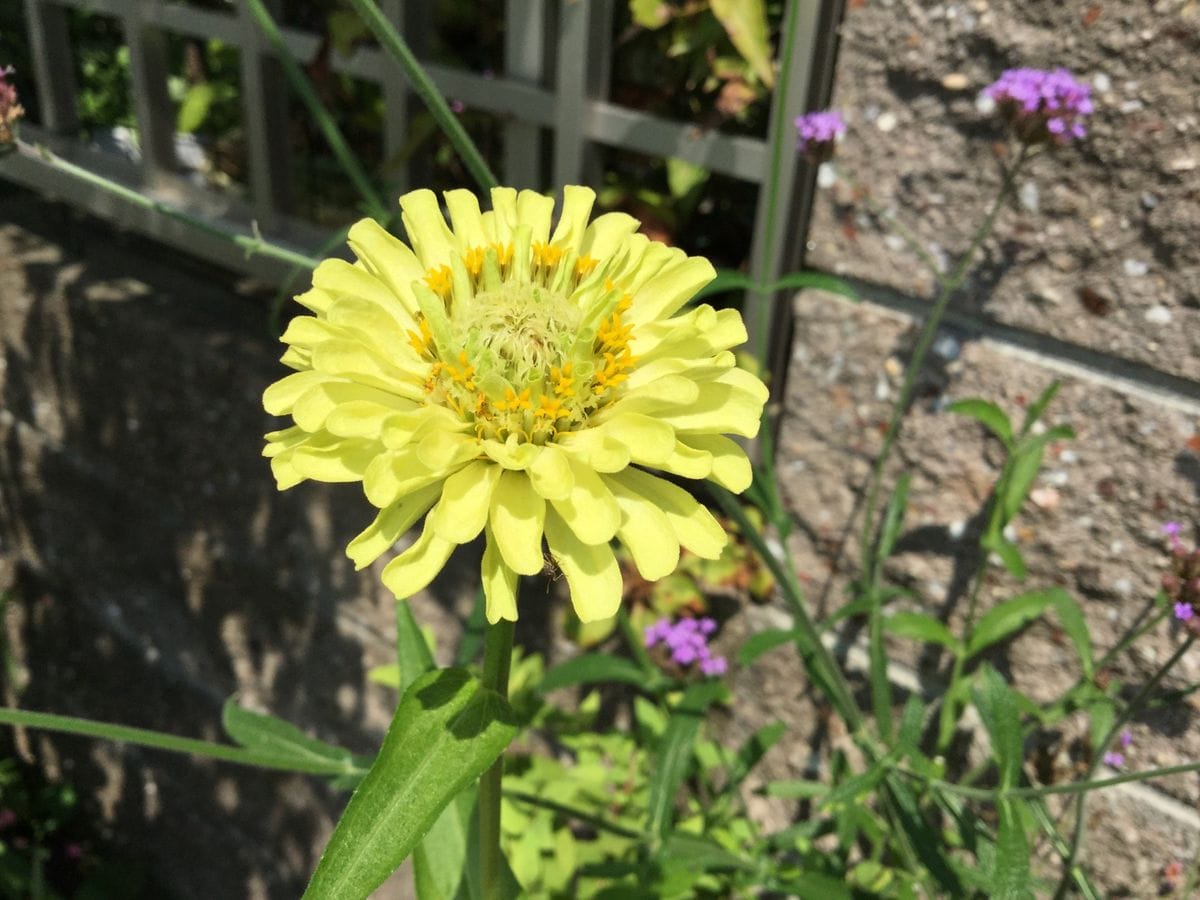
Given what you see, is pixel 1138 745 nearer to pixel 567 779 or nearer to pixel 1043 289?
pixel 1043 289

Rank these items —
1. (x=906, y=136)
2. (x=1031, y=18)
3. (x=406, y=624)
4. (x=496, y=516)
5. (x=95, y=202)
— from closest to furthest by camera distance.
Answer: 1. (x=496, y=516)
2. (x=406, y=624)
3. (x=1031, y=18)
4. (x=906, y=136)
5. (x=95, y=202)

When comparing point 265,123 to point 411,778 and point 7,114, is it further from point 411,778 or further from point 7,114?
point 411,778

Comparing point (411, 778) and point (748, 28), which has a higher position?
point (748, 28)

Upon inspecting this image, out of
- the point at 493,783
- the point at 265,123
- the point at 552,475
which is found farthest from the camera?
the point at 265,123

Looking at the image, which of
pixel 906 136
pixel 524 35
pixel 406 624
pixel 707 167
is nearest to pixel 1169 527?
pixel 906 136

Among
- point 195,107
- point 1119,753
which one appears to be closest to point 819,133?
point 1119,753

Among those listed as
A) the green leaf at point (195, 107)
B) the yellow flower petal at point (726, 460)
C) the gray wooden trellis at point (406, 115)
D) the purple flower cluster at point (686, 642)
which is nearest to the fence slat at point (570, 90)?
the gray wooden trellis at point (406, 115)

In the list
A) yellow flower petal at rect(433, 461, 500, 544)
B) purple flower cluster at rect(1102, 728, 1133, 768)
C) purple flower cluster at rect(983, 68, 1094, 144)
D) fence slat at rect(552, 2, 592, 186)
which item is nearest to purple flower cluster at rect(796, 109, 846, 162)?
purple flower cluster at rect(983, 68, 1094, 144)
